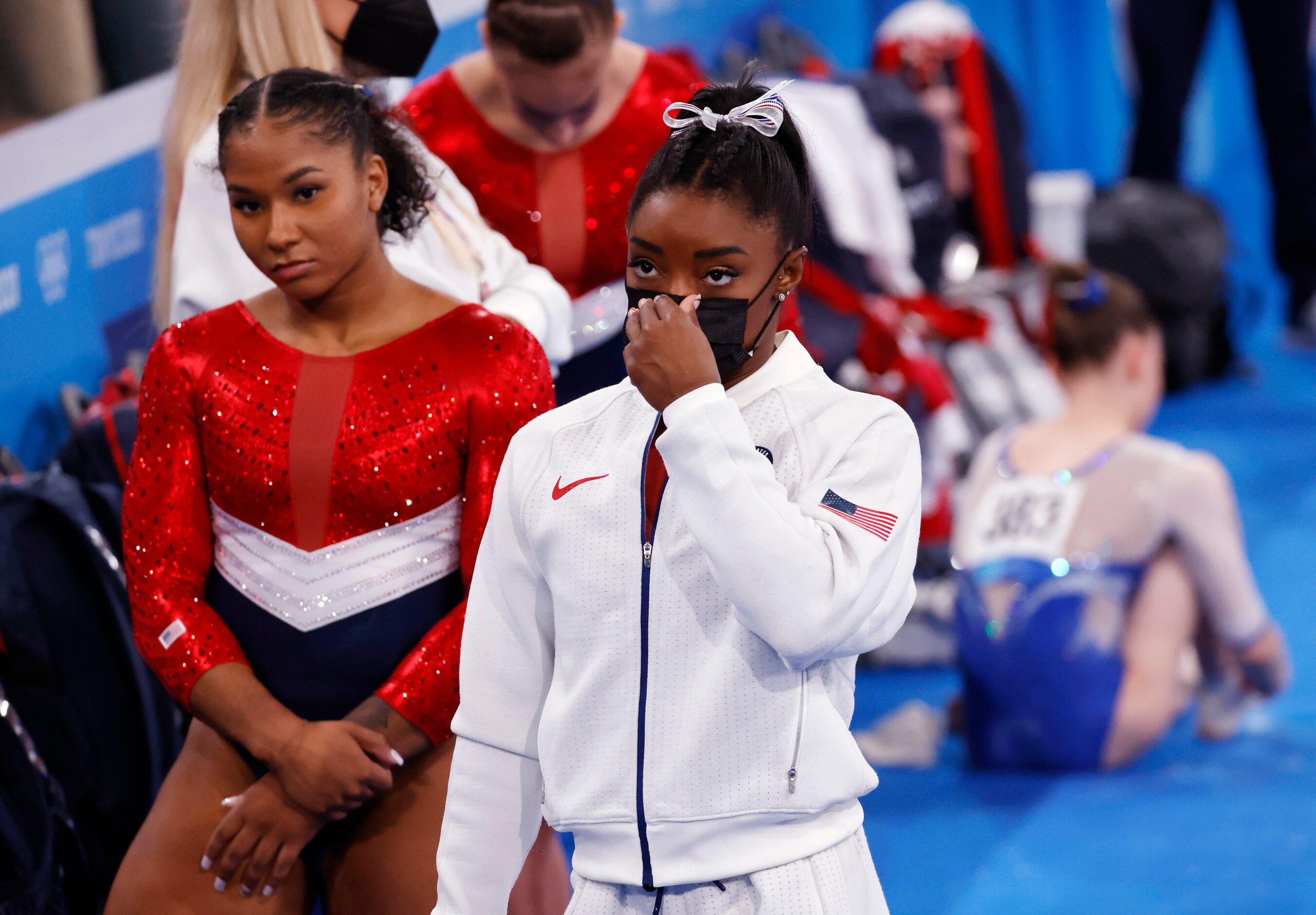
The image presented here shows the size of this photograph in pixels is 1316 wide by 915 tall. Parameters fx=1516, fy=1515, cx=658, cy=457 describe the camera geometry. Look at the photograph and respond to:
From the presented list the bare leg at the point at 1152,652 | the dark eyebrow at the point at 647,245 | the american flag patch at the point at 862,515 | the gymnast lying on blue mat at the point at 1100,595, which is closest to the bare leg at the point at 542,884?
the american flag patch at the point at 862,515

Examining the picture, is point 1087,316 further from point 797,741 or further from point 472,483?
point 797,741

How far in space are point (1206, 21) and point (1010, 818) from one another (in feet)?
14.9

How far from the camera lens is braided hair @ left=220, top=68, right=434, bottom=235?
1.69m

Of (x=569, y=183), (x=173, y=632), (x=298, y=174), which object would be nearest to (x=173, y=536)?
(x=173, y=632)

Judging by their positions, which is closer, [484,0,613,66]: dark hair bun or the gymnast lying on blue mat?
[484,0,613,66]: dark hair bun

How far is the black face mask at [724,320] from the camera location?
55.3 inches

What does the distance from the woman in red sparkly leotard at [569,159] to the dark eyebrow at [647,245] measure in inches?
33.2

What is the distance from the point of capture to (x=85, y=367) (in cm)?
290

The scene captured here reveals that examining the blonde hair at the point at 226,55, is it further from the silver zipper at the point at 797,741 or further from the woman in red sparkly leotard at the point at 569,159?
the silver zipper at the point at 797,741

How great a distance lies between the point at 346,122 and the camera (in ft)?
5.65

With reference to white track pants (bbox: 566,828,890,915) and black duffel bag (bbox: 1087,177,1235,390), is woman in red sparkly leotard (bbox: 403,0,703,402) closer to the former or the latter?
white track pants (bbox: 566,828,890,915)

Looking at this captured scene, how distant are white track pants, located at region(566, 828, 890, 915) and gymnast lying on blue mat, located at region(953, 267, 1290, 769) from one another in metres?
2.06

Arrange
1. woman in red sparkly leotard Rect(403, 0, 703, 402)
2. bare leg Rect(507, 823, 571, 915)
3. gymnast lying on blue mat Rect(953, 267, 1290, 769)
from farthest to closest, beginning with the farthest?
gymnast lying on blue mat Rect(953, 267, 1290, 769)
woman in red sparkly leotard Rect(403, 0, 703, 402)
bare leg Rect(507, 823, 571, 915)

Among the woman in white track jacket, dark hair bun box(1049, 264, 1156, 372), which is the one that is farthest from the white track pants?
dark hair bun box(1049, 264, 1156, 372)
